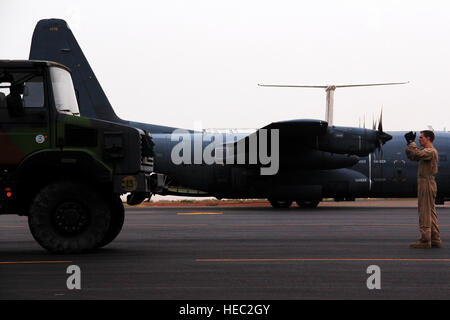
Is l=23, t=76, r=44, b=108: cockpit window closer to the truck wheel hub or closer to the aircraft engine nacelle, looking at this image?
the truck wheel hub

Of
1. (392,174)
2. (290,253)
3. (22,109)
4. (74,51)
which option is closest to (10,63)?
(22,109)

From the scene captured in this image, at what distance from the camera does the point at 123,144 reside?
1135 centimetres

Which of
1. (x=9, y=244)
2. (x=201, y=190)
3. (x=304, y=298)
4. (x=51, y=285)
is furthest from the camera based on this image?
(x=201, y=190)

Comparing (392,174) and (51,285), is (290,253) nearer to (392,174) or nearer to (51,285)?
(51,285)

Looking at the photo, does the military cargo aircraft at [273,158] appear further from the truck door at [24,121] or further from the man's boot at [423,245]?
the truck door at [24,121]

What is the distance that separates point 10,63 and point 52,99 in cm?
94

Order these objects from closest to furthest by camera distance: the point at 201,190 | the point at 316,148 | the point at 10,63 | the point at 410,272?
the point at 410,272
the point at 10,63
the point at 316,148
the point at 201,190

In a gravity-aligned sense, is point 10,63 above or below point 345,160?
above

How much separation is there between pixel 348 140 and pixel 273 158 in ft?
10.9

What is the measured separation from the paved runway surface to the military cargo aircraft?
10.2 m

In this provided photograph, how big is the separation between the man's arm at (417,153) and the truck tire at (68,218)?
18.8ft

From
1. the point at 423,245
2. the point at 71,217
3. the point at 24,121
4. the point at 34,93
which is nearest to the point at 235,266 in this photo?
the point at 71,217

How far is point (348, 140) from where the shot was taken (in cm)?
2609

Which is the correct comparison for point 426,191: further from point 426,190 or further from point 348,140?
point 348,140
